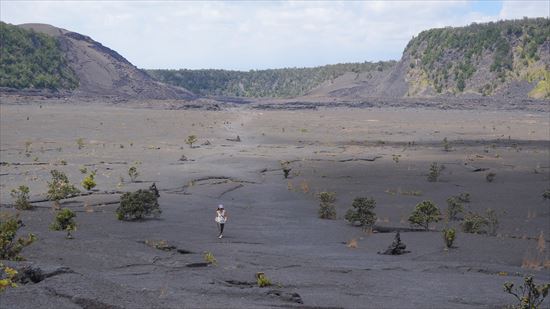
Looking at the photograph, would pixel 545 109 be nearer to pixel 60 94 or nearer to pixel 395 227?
pixel 60 94

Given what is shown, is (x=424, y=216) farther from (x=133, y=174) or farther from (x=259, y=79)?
(x=259, y=79)

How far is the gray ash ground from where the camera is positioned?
414 inches

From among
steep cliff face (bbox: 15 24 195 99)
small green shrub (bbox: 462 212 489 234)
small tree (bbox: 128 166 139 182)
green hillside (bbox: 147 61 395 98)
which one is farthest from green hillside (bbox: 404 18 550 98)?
small green shrub (bbox: 462 212 489 234)

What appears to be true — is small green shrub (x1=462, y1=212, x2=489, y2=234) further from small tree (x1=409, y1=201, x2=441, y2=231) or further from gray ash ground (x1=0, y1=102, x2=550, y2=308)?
small tree (x1=409, y1=201, x2=441, y2=231)

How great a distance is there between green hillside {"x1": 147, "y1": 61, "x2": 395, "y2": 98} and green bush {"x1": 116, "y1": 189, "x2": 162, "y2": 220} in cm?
12954

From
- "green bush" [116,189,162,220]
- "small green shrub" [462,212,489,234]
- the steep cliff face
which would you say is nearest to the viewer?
"small green shrub" [462,212,489,234]

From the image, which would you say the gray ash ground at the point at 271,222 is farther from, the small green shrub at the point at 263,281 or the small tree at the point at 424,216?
the small tree at the point at 424,216

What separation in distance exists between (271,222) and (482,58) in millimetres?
95563

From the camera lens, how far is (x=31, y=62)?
87.0m

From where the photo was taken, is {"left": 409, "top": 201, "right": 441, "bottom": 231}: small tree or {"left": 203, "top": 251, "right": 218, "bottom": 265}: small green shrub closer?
{"left": 203, "top": 251, "right": 218, "bottom": 265}: small green shrub

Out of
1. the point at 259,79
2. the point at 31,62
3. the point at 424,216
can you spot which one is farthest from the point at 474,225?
the point at 259,79

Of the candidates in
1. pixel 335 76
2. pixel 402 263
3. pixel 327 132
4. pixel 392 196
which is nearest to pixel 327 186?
pixel 392 196

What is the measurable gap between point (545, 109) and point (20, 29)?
262ft

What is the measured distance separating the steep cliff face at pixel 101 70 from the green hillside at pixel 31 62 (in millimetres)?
2341
